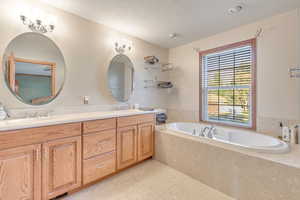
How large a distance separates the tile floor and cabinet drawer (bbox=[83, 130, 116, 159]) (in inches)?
16.7

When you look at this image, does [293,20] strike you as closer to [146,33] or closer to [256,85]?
[256,85]

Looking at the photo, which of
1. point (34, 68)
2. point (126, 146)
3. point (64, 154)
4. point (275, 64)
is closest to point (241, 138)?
point (275, 64)

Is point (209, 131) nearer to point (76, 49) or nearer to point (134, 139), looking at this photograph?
point (134, 139)

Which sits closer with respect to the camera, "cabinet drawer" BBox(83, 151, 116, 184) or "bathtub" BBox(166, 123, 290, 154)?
"bathtub" BBox(166, 123, 290, 154)

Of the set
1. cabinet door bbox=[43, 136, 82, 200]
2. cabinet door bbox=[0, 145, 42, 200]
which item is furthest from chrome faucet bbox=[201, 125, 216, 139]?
cabinet door bbox=[0, 145, 42, 200]

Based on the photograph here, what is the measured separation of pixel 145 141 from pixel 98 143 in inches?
33.0

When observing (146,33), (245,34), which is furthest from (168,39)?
(245,34)

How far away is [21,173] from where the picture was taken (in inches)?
50.9

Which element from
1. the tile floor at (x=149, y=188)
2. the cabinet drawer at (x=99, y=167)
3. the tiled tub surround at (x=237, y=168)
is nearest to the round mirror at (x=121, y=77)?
the cabinet drawer at (x=99, y=167)

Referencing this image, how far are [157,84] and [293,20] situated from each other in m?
2.43

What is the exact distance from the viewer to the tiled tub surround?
51.5 inches

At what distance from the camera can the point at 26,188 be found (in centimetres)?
132

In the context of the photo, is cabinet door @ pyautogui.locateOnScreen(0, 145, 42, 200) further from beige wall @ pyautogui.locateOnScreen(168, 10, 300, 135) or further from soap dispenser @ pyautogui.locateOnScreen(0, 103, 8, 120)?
beige wall @ pyautogui.locateOnScreen(168, 10, 300, 135)

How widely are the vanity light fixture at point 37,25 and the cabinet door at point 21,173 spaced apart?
4.82 feet
